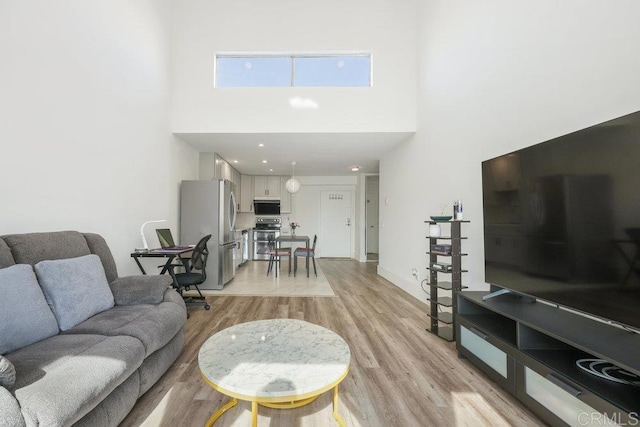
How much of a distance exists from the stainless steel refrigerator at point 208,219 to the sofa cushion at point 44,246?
2.09 m

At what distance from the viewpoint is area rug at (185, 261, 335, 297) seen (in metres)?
4.03

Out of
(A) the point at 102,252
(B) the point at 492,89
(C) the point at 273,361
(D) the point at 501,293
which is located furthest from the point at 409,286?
(A) the point at 102,252

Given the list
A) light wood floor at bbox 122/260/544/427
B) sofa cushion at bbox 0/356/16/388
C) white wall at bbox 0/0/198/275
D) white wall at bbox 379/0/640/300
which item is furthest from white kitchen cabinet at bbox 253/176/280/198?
sofa cushion at bbox 0/356/16/388

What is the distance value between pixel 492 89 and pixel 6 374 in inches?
Result: 138

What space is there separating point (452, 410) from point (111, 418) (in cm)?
180

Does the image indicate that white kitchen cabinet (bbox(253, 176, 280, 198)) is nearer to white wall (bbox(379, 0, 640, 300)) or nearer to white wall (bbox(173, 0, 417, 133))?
white wall (bbox(173, 0, 417, 133))

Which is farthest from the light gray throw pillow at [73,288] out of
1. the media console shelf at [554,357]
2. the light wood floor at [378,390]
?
the media console shelf at [554,357]

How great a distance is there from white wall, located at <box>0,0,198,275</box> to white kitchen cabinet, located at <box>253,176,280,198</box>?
3707 mm

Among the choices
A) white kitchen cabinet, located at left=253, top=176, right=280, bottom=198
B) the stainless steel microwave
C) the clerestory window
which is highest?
the clerestory window

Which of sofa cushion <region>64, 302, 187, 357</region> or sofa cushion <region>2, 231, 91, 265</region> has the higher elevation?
sofa cushion <region>2, 231, 91, 265</region>

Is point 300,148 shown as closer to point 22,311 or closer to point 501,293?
point 501,293

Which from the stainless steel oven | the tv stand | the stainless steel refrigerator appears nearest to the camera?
the tv stand

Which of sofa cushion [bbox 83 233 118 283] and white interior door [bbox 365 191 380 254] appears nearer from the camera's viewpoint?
sofa cushion [bbox 83 233 118 283]

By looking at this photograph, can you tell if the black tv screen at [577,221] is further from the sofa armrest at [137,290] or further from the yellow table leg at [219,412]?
the sofa armrest at [137,290]
